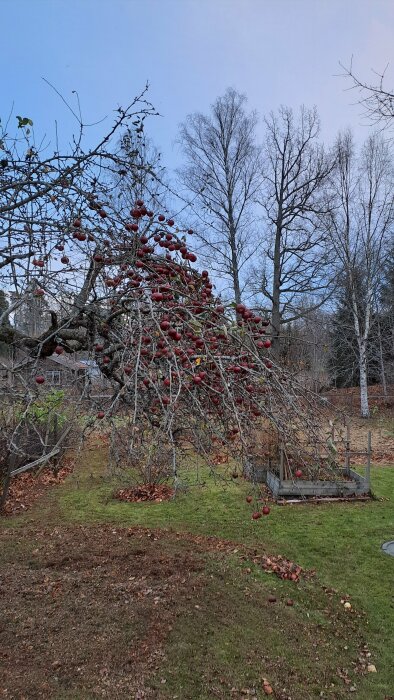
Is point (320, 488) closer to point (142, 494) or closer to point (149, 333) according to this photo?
point (142, 494)

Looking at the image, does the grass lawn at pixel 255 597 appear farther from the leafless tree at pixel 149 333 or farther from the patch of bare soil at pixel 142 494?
the leafless tree at pixel 149 333

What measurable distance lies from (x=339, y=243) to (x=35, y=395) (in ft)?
49.3

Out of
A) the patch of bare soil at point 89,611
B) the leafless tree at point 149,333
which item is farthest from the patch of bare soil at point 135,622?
the leafless tree at point 149,333

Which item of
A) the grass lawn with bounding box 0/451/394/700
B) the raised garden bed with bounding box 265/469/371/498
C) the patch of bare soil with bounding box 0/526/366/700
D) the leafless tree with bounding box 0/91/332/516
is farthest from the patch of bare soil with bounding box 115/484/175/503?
the leafless tree with bounding box 0/91/332/516

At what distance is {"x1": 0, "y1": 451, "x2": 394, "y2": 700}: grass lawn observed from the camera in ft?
10.8

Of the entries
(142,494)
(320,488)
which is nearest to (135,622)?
(142,494)

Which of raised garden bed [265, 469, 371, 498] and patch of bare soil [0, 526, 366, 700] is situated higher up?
raised garden bed [265, 469, 371, 498]

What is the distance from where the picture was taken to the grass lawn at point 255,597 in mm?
3299

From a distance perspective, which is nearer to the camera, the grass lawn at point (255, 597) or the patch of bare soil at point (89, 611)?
the patch of bare soil at point (89, 611)

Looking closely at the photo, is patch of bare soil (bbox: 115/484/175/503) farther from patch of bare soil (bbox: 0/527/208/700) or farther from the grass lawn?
patch of bare soil (bbox: 0/527/208/700)

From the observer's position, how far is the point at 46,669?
127 inches

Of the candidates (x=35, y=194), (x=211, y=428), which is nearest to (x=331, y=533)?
(x=211, y=428)

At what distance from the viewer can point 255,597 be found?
4.36 metres

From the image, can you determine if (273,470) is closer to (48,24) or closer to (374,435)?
(374,435)
